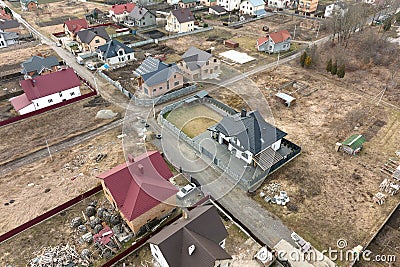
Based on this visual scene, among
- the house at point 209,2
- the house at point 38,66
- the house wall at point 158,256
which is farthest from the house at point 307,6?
the house wall at point 158,256

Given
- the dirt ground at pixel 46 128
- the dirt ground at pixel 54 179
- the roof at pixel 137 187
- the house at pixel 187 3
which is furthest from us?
the house at pixel 187 3

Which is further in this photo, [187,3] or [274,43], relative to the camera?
[187,3]

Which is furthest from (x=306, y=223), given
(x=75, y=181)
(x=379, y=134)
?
(x=75, y=181)

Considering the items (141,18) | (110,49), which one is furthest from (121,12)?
(110,49)

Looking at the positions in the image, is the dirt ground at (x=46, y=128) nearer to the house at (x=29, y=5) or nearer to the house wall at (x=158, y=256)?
the house wall at (x=158, y=256)

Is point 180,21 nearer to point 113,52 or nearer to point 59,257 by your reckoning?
point 113,52

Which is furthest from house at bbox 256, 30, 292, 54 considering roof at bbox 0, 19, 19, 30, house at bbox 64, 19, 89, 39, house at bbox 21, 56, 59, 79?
roof at bbox 0, 19, 19, 30

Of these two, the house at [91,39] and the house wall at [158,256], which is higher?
the house at [91,39]

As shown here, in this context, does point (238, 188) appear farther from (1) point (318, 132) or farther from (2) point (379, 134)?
(2) point (379, 134)
